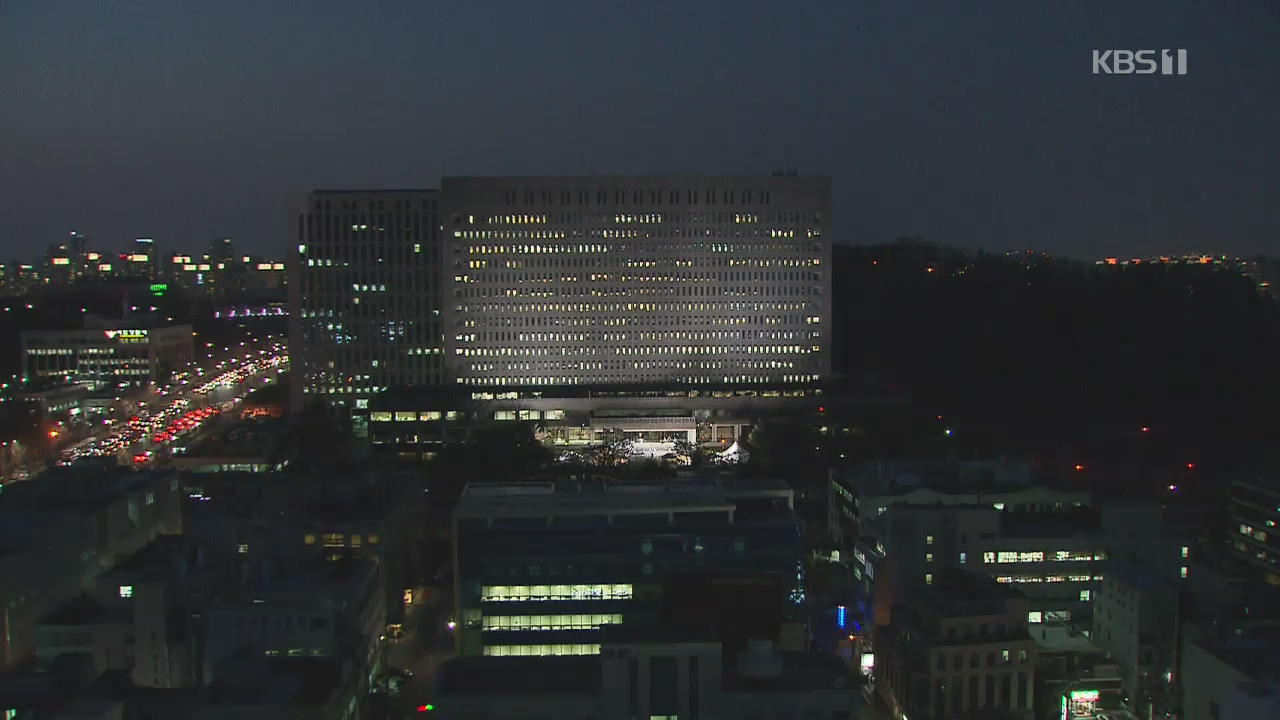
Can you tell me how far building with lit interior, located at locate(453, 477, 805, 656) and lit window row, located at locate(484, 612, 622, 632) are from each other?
13 mm

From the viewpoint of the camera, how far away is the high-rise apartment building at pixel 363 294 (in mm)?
31781

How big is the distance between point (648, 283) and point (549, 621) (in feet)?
66.8

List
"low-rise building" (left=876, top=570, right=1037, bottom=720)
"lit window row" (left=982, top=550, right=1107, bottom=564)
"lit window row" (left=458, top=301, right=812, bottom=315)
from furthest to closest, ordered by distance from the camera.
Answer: "lit window row" (left=458, top=301, right=812, bottom=315), "lit window row" (left=982, top=550, right=1107, bottom=564), "low-rise building" (left=876, top=570, right=1037, bottom=720)

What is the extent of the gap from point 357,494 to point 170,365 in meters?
25.6

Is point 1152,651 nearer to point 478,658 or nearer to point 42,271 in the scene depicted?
point 478,658

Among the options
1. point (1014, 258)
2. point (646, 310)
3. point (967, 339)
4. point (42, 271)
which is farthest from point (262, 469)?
point (42, 271)

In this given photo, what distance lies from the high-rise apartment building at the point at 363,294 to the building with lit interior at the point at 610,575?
57.5 ft

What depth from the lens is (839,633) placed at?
14812 millimetres

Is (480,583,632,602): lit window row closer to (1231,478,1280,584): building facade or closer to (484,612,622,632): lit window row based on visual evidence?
(484,612,622,632): lit window row

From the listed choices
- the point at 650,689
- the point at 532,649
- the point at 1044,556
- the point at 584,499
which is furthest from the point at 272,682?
the point at 1044,556

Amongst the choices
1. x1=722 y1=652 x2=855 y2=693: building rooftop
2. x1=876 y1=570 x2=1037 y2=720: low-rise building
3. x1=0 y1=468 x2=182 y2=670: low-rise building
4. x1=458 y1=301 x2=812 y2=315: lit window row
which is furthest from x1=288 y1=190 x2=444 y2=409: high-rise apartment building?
x1=722 y1=652 x2=855 y2=693: building rooftop

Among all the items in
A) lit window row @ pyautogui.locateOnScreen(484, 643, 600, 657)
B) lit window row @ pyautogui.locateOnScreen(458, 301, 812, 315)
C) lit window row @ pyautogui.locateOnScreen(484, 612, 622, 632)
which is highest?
lit window row @ pyautogui.locateOnScreen(458, 301, 812, 315)

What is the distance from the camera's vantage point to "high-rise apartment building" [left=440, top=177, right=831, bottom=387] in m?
32.7

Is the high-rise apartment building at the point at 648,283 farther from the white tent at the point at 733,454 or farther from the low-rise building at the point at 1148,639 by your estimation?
the low-rise building at the point at 1148,639
